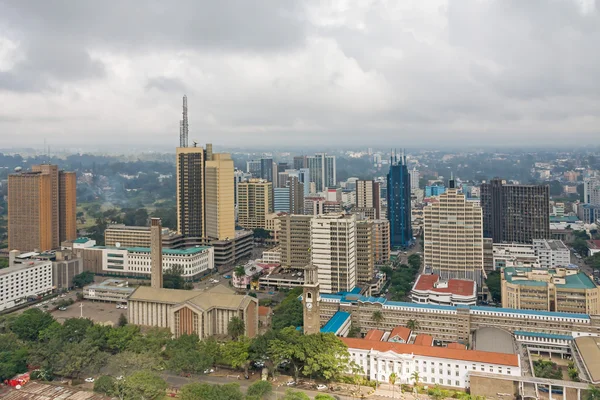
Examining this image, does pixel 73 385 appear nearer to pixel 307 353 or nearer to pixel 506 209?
pixel 307 353

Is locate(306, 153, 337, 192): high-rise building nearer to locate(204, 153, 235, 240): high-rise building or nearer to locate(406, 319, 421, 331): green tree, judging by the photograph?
locate(204, 153, 235, 240): high-rise building

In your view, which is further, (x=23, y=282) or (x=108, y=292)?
(x=108, y=292)

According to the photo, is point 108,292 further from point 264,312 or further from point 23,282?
point 264,312

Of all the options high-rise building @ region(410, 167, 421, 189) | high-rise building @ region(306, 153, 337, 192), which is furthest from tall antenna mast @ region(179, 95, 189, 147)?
high-rise building @ region(410, 167, 421, 189)

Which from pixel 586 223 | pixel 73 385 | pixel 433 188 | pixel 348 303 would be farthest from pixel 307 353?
pixel 433 188

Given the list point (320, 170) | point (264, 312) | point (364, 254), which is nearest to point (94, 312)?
point (264, 312)
